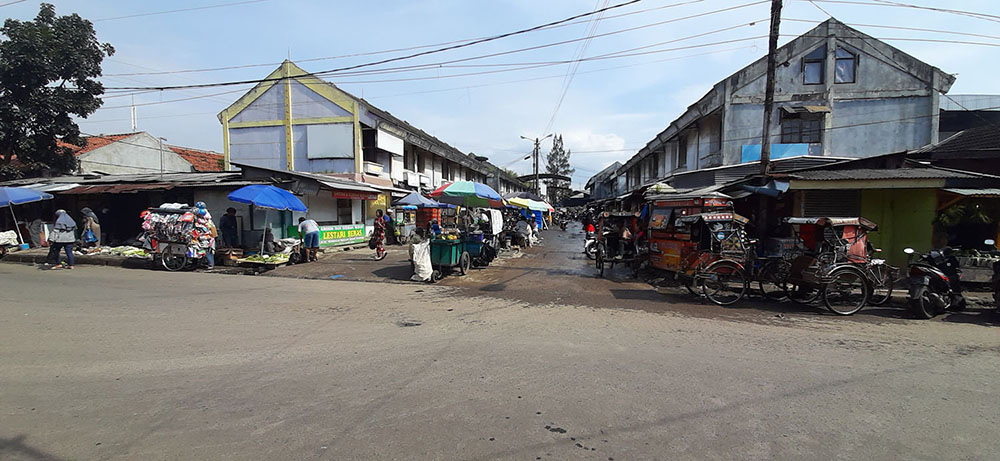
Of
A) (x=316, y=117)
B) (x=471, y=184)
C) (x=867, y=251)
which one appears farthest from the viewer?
(x=316, y=117)

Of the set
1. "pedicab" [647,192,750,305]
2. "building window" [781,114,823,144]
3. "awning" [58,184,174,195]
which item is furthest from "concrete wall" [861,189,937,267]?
"awning" [58,184,174,195]

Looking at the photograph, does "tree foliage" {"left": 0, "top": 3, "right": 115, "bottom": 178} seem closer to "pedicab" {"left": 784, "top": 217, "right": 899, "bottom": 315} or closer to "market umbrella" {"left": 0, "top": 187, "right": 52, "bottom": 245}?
"market umbrella" {"left": 0, "top": 187, "right": 52, "bottom": 245}

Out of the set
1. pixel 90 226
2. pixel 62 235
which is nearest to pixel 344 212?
pixel 90 226

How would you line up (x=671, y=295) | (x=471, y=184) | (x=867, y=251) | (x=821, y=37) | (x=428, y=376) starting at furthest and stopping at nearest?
(x=821, y=37) → (x=471, y=184) → (x=671, y=295) → (x=867, y=251) → (x=428, y=376)

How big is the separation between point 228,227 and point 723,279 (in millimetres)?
13623

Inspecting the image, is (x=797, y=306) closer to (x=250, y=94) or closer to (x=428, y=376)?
(x=428, y=376)

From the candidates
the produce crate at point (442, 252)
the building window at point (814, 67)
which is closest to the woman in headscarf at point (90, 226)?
the produce crate at point (442, 252)

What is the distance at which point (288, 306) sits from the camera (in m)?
7.41

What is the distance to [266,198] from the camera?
12219 mm

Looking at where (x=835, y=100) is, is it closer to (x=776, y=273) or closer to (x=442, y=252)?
(x=776, y=273)

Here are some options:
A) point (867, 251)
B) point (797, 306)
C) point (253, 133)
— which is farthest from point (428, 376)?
point (253, 133)

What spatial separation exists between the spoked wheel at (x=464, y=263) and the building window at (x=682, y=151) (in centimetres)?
1429

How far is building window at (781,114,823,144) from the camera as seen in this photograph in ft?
57.2

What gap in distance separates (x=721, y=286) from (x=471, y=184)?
684 centimetres
